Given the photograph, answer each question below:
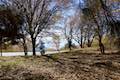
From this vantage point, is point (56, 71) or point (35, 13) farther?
point (35, 13)

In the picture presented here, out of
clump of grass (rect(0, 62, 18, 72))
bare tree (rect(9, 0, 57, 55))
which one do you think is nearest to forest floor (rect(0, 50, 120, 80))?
clump of grass (rect(0, 62, 18, 72))

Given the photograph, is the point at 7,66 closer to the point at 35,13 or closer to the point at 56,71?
the point at 56,71

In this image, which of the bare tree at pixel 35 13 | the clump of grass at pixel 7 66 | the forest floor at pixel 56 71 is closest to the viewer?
the forest floor at pixel 56 71

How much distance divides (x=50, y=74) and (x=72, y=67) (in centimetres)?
175

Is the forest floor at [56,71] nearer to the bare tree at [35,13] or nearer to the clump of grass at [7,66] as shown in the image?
the clump of grass at [7,66]

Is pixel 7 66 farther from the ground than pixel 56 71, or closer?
farther from the ground

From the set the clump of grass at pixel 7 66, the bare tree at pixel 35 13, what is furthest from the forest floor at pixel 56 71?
the bare tree at pixel 35 13

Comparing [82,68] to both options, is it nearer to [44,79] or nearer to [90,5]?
[44,79]

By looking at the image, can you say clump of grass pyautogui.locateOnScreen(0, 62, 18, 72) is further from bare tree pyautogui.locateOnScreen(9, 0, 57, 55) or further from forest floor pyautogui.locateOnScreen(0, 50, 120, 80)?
bare tree pyautogui.locateOnScreen(9, 0, 57, 55)

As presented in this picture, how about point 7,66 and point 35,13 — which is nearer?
point 7,66

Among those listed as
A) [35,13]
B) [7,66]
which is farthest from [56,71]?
[35,13]

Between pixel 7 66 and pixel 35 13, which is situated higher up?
pixel 35 13

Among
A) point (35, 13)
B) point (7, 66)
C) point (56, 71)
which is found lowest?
point (56, 71)

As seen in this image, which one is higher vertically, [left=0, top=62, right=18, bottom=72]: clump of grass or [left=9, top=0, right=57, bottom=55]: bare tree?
[left=9, top=0, right=57, bottom=55]: bare tree
